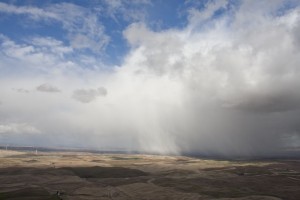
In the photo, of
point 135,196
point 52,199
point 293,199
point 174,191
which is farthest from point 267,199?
point 52,199

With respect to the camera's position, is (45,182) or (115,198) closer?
(115,198)

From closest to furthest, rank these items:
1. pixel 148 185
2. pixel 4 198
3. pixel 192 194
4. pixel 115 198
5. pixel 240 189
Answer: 1. pixel 4 198
2. pixel 115 198
3. pixel 192 194
4. pixel 240 189
5. pixel 148 185

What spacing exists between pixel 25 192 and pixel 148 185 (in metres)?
57.5

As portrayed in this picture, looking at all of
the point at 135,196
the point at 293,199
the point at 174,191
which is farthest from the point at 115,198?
the point at 293,199

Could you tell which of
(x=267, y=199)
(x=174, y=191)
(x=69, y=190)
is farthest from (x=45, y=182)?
(x=267, y=199)

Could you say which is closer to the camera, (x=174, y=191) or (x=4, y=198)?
(x=4, y=198)

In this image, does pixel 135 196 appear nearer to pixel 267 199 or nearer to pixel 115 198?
pixel 115 198

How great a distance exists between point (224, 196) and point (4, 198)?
80.6 meters

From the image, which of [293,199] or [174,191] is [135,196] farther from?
[293,199]

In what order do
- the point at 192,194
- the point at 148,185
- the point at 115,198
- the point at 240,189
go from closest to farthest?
the point at 115,198 < the point at 192,194 < the point at 240,189 < the point at 148,185

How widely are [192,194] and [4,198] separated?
6999 centimetres

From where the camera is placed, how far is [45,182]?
541ft

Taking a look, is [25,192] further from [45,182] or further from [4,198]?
[45,182]

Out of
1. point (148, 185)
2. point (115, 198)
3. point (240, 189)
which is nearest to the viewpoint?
point (115, 198)
